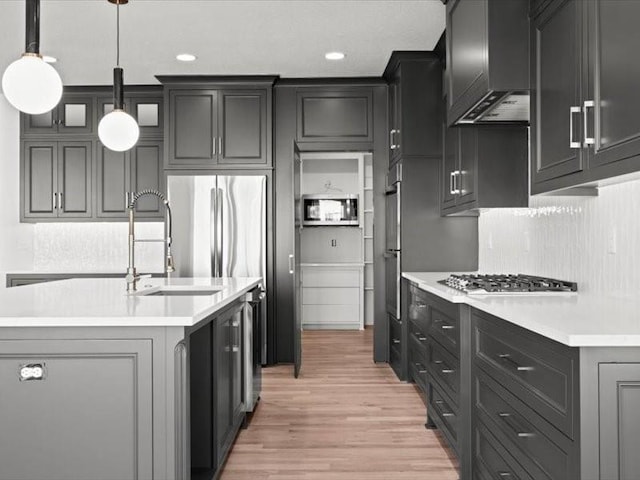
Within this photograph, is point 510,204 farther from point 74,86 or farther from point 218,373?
point 74,86

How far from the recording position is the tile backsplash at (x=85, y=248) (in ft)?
21.4

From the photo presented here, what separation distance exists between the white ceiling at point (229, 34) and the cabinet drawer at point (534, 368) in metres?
2.54

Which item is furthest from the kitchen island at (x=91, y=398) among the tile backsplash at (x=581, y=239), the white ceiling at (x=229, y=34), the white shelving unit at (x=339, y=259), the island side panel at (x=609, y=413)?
the white shelving unit at (x=339, y=259)

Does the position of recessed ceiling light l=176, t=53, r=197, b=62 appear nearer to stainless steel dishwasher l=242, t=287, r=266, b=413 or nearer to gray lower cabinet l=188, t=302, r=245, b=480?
stainless steel dishwasher l=242, t=287, r=266, b=413

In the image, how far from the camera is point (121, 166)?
6117 millimetres

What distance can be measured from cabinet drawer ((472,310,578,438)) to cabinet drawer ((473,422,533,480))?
255 millimetres

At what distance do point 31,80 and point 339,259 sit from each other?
6.19m

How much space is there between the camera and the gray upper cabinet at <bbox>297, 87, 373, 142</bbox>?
5898 millimetres

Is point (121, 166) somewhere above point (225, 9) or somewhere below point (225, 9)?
below

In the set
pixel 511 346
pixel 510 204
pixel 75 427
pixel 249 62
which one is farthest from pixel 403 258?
pixel 75 427

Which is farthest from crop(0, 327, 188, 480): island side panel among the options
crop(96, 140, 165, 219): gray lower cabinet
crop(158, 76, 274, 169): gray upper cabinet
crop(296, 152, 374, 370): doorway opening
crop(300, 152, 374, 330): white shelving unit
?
crop(300, 152, 374, 330): white shelving unit

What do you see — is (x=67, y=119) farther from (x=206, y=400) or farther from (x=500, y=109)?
(x=500, y=109)

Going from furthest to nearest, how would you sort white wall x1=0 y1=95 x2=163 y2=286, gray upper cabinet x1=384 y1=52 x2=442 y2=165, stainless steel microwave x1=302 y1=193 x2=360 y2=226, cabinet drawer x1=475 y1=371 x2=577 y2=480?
1. stainless steel microwave x1=302 y1=193 x2=360 y2=226
2. white wall x1=0 y1=95 x2=163 y2=286
3. gray upper cabinet x1=384 y1=52 x2=442 y2=165
4. cabinet drawer x1=475 y1=371 x2=577 y2=480

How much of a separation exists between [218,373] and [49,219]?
4.03m
